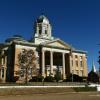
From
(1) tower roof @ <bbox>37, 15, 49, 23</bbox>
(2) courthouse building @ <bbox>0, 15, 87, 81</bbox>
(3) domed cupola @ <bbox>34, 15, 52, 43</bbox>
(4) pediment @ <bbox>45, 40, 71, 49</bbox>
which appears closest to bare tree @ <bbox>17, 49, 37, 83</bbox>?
(2) courthouse building @ <bbox>0, 15, 87, 81</bbox>

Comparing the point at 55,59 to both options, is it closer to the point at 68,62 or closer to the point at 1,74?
the point at 68,62

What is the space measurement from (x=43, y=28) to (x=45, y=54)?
38.0 feet

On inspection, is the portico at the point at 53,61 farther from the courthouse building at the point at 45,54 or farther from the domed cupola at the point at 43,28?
the domed cupola at the point at 43,28

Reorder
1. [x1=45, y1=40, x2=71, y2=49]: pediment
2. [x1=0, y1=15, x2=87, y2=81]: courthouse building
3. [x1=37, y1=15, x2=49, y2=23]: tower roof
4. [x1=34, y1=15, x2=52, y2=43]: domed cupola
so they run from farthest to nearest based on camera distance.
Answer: [x1=37, y1=15, x2=49, y2=23]: tower roof → [x1=34, y1=15, x2=52, y2=43]: domed cupola → [x1=45, y1=40, x2=71, y2=49]: pediment → [x1=0, y1=15, x2=87, y2=81]: courthouse building

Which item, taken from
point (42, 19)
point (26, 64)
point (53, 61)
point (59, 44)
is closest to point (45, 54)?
point (53, 61)

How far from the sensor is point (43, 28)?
99.4 metres

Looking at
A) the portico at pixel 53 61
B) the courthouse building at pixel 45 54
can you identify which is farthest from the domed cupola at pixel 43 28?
the portico at pixel 53 61

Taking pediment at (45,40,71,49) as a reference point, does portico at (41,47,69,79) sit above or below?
below

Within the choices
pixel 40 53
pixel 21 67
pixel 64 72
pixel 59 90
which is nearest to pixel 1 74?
pixel 21 67

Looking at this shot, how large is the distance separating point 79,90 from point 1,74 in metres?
30.0

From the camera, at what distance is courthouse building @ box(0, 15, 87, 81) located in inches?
3311

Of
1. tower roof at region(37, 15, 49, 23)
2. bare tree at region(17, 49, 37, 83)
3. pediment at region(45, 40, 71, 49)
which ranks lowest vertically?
bare tree at region(17, 49, 37, 83)

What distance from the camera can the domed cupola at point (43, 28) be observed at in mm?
98438

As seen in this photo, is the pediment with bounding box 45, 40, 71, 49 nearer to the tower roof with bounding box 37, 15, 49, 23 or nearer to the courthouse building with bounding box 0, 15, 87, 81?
the courthouse building with bounding box 0, 15, 87, 81
